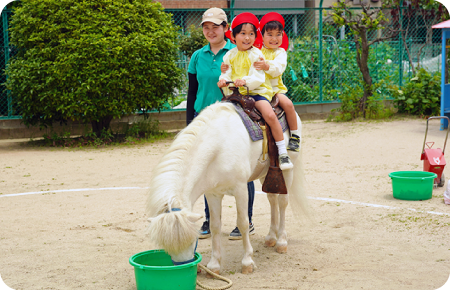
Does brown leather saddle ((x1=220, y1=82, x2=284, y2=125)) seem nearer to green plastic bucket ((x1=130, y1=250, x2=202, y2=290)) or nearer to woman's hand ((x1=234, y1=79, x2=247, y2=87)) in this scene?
woman's hand ((x1=234, y1=79, x2=247, y2=87))

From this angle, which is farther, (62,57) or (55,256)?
(62,57)

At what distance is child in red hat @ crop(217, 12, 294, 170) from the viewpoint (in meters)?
3.69

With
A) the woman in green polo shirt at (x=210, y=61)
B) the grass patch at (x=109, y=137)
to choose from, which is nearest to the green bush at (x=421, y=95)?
the grass patch at (x=109, y=137)

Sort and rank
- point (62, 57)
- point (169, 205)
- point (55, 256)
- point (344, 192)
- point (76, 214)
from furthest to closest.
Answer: point (62, 57) < point (344, 192) < point (76, 214) < point (55, 256) < point (169, 205)

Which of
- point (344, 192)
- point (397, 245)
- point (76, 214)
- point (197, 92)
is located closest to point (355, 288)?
point (397, 245)

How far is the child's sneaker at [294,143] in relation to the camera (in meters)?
4.02

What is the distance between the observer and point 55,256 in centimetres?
388

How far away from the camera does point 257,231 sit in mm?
4598

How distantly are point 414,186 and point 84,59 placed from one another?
6.59 metres

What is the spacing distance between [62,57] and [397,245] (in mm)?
7321

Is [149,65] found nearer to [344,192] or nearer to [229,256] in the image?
[344,192]

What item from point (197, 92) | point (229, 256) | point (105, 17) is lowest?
point (229, 256)

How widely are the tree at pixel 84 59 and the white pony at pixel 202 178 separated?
19.8ft

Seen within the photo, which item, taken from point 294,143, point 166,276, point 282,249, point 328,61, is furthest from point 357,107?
point 166,276
